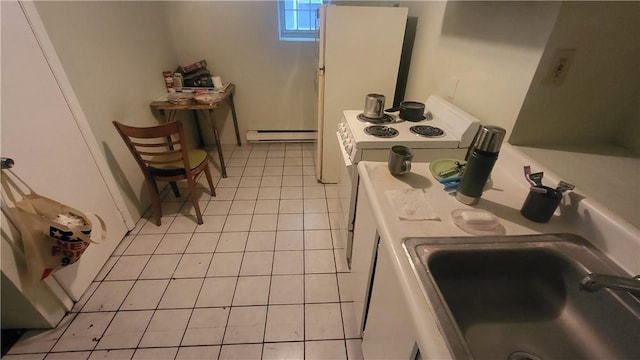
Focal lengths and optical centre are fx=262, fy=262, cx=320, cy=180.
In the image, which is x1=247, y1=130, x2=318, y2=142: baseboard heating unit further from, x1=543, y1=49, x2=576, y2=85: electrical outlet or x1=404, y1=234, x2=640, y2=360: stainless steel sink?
x1=404, y1=234, x2=640, y2=360: stainless steel sink

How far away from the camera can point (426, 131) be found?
144cm

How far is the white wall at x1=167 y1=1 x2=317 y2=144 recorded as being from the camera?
2746 mm

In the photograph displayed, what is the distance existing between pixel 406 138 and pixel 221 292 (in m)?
1.41

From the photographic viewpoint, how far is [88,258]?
160 cm

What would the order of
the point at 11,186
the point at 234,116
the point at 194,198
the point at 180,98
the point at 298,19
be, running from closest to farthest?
the point at 11,186
the point at 194,198
the point at 180,98
the point at 298,19
the point at 234,116

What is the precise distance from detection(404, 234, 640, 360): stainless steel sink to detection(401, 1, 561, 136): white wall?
59 cm

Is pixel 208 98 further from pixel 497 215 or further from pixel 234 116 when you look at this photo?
pixel 497 215

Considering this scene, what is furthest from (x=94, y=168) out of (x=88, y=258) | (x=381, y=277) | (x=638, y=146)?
(x=638, y=146)

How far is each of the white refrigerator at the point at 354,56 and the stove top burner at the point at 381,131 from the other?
32.2 inches

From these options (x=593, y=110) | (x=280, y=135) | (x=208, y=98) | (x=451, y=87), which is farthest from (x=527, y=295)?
(x=280, y=135)

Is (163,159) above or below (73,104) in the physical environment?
below

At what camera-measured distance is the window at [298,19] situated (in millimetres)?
2854

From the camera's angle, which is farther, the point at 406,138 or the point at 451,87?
the point at 451,87

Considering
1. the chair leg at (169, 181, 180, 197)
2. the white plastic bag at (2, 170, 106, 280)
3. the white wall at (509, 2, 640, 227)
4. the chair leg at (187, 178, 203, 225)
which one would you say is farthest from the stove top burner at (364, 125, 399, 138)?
the chair leg at (169, 181, 180, 197)
